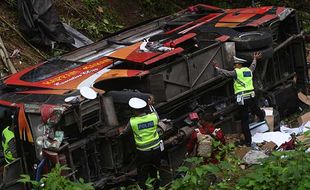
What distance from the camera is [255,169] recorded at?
5.11m

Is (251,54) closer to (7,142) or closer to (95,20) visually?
(7,142)

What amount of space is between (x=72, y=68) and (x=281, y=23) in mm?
4375

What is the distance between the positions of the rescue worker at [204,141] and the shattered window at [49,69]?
2.15 m

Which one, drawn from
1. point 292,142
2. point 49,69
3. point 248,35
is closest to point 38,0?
point 49,69

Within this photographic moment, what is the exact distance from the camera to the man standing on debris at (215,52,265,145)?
891cm

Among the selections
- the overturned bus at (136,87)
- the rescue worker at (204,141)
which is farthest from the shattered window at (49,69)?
the rescue worker at (204,141)

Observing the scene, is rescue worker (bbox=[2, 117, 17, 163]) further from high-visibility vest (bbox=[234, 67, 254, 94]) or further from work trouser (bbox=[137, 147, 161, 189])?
high-visibility vest (bbox=[234, 67, 254, 94])

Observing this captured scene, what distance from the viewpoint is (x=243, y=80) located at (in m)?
8.95

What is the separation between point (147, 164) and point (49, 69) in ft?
7.34

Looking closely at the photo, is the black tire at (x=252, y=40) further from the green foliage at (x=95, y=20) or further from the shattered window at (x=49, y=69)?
the green foliage at (x=95, y=20)

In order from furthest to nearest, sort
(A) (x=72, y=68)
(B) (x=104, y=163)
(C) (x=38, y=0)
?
(C) (x=38, y=0), (A) (x=72, y=68), (B) (x=104, y=163)

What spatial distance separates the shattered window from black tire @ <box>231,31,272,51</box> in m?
2.66

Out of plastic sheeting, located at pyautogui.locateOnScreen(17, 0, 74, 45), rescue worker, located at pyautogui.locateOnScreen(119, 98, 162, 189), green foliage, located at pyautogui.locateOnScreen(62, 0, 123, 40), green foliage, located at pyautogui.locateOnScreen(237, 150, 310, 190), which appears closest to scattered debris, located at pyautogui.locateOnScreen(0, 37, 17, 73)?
plastic sheeting, located at pyautogui.locateOnScreen(17, 0, 74, 45)

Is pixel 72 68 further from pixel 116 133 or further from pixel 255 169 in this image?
pixel 255 169
